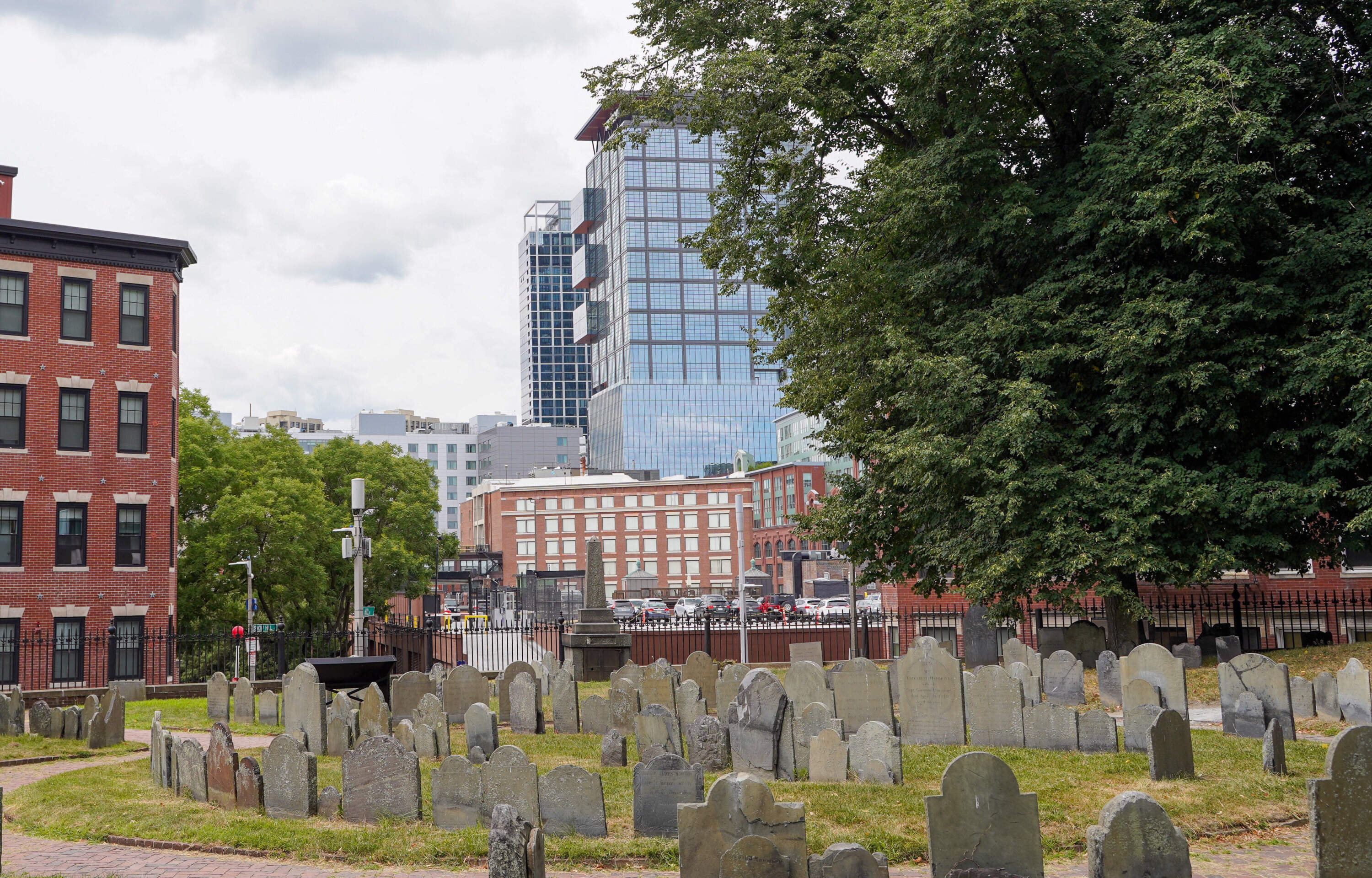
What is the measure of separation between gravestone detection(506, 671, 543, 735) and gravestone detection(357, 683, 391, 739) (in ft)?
7.76

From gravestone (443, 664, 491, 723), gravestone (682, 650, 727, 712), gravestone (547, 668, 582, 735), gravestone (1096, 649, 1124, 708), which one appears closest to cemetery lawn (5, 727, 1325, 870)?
gravestone (547, 668, 582, 735)

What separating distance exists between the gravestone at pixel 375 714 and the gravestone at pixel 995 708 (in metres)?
7.63

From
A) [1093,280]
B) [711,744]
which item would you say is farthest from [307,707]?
[1093,280]

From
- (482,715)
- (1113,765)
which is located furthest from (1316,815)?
(482,715)

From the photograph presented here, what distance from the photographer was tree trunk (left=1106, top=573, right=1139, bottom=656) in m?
22.9

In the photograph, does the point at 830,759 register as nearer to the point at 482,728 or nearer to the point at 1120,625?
the point at 482,728

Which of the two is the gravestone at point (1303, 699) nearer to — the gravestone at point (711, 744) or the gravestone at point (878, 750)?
the gravestone at point (878, 750)

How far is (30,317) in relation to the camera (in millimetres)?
31500

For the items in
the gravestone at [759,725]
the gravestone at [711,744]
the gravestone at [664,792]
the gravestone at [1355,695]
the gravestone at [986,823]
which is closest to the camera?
the gravestone at [986,823]

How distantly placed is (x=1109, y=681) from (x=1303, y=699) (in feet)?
8.72

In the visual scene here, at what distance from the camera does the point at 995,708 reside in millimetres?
13891

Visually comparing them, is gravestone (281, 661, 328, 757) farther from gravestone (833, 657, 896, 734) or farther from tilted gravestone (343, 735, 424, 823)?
gravestone (833, 657, 896, 734)

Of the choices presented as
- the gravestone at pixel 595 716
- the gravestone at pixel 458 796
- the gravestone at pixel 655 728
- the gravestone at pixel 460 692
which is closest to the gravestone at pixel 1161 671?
the gravestone at pixel 655 728

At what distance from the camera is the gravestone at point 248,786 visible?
10.8 m
